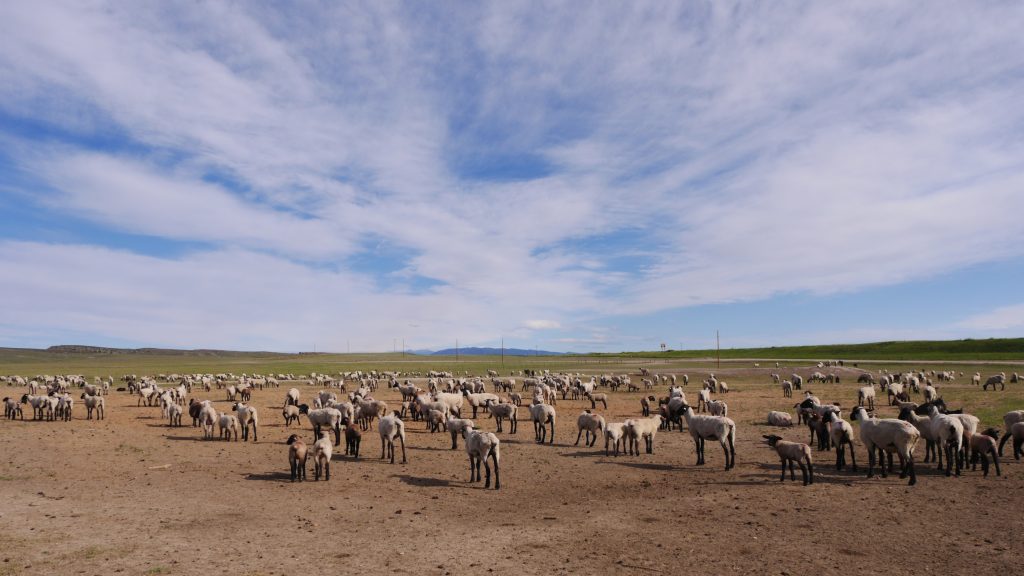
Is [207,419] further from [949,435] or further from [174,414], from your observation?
[949,435]

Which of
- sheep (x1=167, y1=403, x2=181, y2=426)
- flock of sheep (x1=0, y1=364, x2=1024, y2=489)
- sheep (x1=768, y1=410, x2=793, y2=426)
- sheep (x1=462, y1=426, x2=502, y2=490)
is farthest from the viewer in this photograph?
sheep (x1=167, y1=403, x2=181, y2=426)

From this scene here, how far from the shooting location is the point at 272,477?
781 inches

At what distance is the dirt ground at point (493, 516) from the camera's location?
11.6 meters

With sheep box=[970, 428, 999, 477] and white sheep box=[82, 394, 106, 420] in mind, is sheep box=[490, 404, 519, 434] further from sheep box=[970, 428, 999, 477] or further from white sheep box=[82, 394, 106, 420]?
white sheep box=[82, 394, 106, 420]

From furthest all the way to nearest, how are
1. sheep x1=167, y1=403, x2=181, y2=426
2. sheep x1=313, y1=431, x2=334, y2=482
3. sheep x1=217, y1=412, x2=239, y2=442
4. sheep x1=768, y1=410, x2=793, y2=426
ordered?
sheep x1=167, y1=403, x2=181, y2=426 → sheep x1=768, y1=410, x2=793, y2=426 → sheep x1=217, y1=412, x2=239, y2=442 → sheep x1=313, y1=431, x2=334, y2=482

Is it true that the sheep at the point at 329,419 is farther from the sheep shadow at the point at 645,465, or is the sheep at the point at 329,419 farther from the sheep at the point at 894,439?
the sheep at the point at 894,439

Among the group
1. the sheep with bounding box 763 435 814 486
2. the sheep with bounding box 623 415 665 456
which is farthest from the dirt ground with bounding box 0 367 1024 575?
the sheep with bounding box 623 415 665 456

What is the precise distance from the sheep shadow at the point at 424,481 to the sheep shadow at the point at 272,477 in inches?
147

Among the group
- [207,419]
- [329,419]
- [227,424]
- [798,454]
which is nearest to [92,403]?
[207,419]

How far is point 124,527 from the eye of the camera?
14.0m

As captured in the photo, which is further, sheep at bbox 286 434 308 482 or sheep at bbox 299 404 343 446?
sheep at bbox 299 404 343 446

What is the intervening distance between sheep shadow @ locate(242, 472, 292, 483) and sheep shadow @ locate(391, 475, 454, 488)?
375 cm

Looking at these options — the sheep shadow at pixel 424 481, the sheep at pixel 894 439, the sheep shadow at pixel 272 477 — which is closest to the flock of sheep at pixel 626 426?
the sheep at pixel 894 439

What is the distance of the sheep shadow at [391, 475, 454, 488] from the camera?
1894 cm
